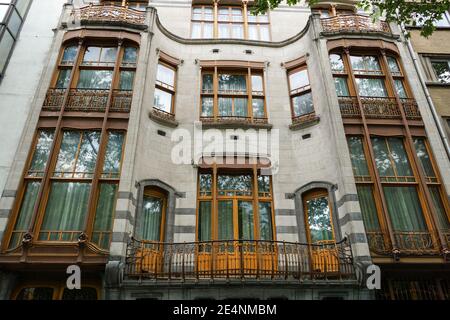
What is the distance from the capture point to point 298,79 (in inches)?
540

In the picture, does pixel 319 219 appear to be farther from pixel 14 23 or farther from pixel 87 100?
pixel 14 23

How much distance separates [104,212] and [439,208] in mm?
10486

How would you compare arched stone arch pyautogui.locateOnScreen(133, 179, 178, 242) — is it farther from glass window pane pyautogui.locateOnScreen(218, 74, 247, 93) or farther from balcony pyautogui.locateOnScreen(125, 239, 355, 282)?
glass window pane pyautogui.locateOnScreen(218, 74, 247, 93)

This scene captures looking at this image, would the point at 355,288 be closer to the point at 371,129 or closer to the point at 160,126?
the point at 371,129

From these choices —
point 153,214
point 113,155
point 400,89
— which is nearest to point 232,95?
point 113,155

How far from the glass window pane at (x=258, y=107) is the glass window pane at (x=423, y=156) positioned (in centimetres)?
565

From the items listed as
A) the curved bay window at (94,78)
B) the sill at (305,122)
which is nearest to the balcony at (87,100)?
the curved bay window at (94,78)

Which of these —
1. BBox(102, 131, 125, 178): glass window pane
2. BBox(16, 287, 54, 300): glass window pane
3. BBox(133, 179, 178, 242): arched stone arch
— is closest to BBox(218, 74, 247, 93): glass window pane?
BBox(102, 131, 125, 178): glass window pane

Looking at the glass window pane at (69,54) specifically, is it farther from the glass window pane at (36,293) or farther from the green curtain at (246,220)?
the green curtain at (246,220)

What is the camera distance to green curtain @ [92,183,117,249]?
30.9 feet

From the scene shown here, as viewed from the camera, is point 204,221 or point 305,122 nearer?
point 204,221

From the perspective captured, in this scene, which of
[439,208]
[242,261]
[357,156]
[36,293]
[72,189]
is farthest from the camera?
[357,156]

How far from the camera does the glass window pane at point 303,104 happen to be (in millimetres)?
12914
